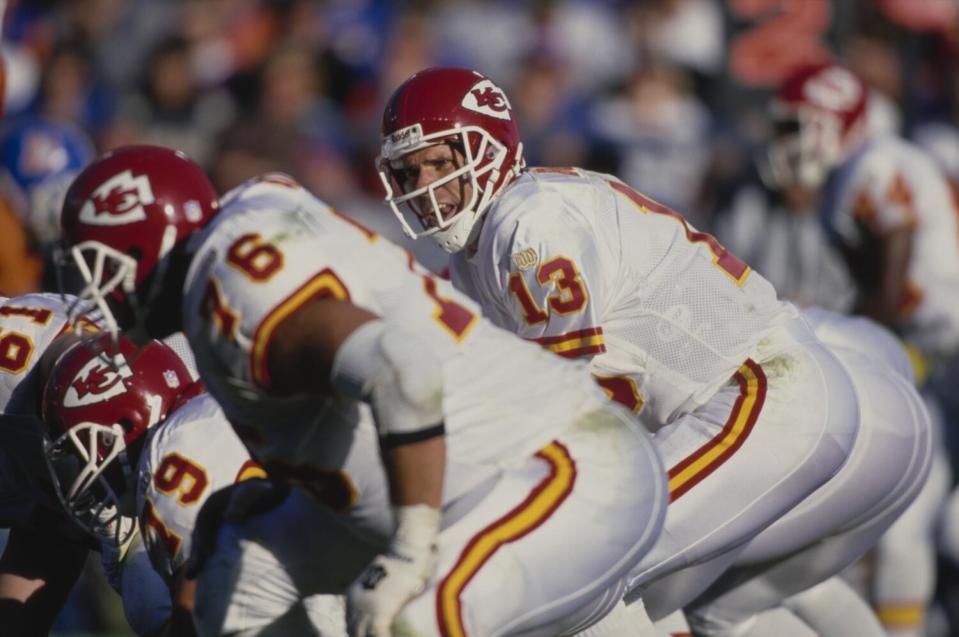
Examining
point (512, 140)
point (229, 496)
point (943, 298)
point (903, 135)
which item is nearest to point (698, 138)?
point (903, 135)

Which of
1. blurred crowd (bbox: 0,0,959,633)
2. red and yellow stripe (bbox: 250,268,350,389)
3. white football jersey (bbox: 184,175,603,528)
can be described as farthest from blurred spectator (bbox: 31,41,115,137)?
red and yellow stripe (bbox: 250,268,350,389)

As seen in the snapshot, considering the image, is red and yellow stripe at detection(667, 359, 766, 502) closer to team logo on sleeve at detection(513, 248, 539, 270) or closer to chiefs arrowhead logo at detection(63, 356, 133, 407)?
team logo on sleeve at detection(513, 248, 539, 270)

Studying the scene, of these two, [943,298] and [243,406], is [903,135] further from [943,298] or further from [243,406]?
[243,406]

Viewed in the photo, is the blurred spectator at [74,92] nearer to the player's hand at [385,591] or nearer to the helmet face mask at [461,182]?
the helmet face mask at [461,182]

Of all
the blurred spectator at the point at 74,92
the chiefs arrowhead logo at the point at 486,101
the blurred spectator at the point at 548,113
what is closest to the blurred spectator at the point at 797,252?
the blurred spectator at the point at 548,113

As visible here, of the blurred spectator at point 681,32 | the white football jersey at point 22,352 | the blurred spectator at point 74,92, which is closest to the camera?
the white football jersey at point 22,352

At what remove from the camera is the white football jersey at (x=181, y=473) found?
448cm

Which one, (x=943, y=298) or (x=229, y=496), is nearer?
(x=229, y=496)

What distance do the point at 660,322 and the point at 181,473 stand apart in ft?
4.42

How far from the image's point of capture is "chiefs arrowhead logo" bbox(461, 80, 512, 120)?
4.83m

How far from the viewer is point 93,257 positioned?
398 cm

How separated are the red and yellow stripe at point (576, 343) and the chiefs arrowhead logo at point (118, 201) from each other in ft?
3.69

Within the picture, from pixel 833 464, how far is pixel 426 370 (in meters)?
1.66

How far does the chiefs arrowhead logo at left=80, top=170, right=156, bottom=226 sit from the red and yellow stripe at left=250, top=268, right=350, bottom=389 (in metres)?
0.48
